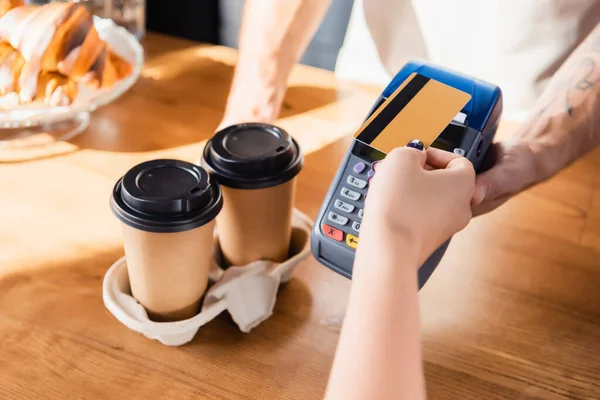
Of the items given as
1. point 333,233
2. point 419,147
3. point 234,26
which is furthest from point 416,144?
point 234,26

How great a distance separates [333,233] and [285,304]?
110 millimetres

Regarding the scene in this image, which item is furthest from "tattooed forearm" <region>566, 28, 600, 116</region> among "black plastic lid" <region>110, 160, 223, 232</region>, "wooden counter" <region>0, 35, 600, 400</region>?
"black plastic lid" <region>110, 160, 223, 232</region>

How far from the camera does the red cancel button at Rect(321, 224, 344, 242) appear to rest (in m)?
0.53

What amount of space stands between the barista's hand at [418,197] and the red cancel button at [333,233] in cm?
8

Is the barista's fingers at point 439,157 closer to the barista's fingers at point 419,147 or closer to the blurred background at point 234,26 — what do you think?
the barista's fingers at point 419,147

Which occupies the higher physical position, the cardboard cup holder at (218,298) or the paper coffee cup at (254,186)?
the paper coffee cup at (254,186)

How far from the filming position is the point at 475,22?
2.99 ft

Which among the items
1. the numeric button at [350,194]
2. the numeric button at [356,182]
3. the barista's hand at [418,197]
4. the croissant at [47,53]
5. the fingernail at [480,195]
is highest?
the barista's hand at [418,197]

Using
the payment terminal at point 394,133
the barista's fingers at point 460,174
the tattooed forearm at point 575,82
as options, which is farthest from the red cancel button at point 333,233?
the tattooed forearm at point 575,82

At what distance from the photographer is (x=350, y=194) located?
0.56 meters

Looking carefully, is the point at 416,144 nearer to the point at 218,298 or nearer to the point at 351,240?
the point at 351,240

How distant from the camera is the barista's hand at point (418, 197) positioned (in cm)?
43

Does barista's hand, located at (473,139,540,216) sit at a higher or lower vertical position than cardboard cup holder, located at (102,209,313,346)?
higher

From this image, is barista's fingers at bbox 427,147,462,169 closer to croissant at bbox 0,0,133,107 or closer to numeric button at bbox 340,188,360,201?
numeric button at bbox 340,188,360,201
